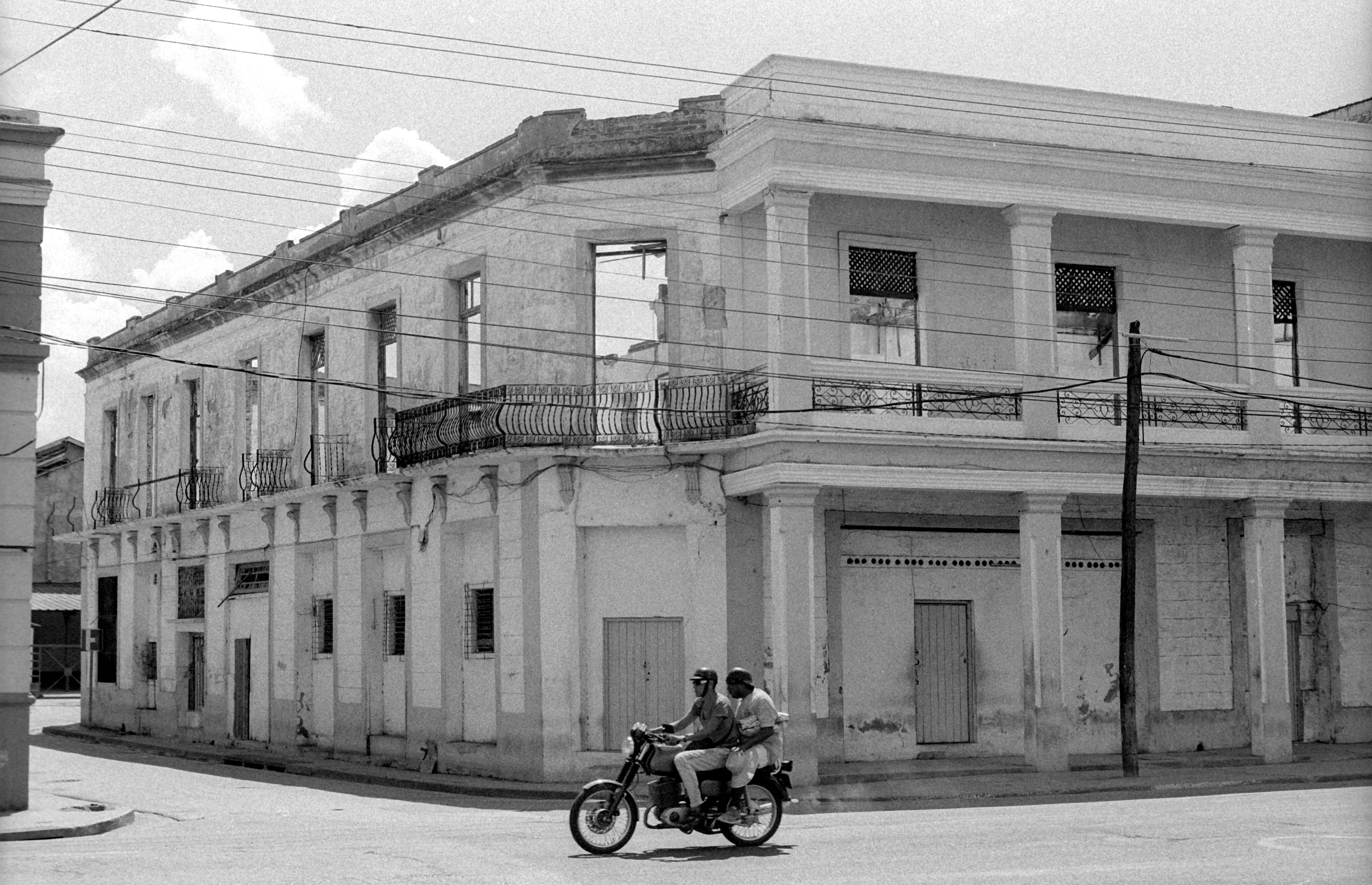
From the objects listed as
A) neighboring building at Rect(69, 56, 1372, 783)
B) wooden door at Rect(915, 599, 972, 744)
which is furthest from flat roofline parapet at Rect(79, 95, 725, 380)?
wooden door at Rect(915, 599, 972, 744)

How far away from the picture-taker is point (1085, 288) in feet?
78.0

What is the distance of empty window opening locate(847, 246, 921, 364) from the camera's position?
22.3m

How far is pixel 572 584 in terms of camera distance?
70.6ft

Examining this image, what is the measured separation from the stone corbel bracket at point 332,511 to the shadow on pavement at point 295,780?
4008mm

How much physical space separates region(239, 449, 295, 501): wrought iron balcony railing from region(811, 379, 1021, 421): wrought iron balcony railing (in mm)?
11362

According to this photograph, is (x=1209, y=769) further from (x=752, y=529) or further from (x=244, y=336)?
(x=244, y=336)

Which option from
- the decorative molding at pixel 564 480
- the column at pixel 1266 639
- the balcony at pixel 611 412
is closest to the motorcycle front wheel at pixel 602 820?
the balcony at pixel 611 412

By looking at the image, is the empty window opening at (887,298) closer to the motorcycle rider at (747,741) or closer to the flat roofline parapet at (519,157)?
the flat roofline parapet at (519,157)

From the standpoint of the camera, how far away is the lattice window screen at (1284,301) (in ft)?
82.3

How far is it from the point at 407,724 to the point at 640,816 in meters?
8.51

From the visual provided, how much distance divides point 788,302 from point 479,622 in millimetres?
6490

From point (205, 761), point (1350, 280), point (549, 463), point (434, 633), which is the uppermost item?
point (1350, 280)

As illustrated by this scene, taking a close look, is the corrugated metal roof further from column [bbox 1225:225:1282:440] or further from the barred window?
column [bbox 1225:225:1282:440]

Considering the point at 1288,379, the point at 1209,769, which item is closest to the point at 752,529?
the point at 1209,769
